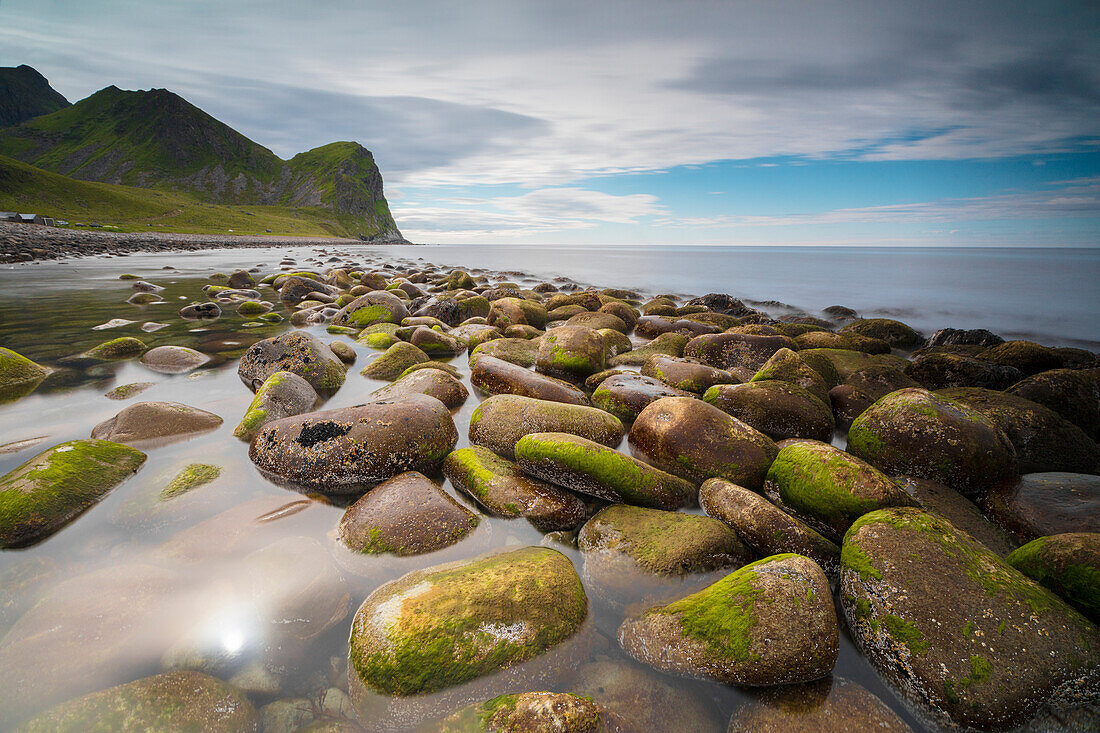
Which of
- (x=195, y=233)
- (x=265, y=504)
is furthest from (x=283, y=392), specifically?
(x=195, y=233)

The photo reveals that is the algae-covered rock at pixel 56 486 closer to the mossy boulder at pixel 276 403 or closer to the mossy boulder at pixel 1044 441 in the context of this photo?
the mossy boulder at pixel 276 403

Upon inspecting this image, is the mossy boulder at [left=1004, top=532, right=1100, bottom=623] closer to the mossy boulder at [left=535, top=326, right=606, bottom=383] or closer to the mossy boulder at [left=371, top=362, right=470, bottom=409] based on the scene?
the mossy boulder at [left=535, top=326, right=606, bottom=383]

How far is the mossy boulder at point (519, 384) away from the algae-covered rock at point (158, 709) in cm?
456

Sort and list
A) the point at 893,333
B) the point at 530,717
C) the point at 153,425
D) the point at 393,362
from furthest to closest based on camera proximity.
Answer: the point at 893,333 → the point at 393,362 → the point at 153,425 → the point at 530,717

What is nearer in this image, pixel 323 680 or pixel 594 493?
pixel 323 680

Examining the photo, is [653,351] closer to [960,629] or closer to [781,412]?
[781,412]

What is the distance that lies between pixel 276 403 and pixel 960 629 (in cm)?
711

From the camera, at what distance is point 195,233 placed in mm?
85188

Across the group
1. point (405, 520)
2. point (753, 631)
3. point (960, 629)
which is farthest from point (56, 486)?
point (960, 629)

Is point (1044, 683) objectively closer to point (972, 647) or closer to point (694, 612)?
point (972, 647)

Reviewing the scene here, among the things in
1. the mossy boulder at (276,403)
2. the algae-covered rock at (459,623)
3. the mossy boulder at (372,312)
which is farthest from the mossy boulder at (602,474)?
the mossy boulder at (372,312)

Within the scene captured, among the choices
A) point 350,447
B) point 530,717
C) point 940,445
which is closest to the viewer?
point 530,717

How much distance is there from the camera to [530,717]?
7.82 feet

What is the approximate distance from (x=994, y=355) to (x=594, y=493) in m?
8.75
